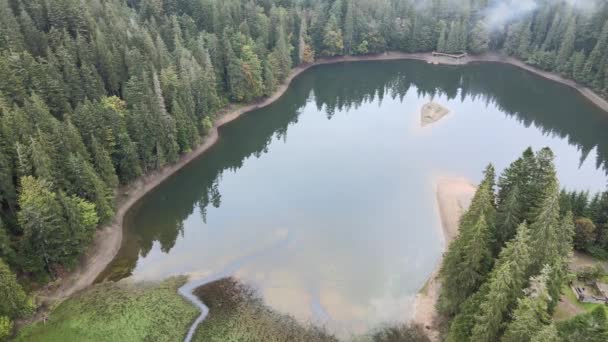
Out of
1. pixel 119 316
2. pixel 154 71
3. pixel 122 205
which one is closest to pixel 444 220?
pixel 119 316

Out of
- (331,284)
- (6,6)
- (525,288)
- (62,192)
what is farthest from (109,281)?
(6,6)

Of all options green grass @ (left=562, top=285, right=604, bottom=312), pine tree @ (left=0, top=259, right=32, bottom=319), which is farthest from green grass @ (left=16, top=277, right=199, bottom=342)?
green grass @ (left=562, top=285, right=604, bottom=312)

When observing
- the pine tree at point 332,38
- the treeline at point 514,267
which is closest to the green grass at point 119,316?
the treeline at point 514,267

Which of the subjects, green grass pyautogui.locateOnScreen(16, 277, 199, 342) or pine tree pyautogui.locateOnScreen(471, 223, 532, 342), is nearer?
pine tree pyautogui.locateOnScreen(471, 223, 532, 342)

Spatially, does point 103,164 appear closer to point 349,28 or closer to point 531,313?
point 531,313

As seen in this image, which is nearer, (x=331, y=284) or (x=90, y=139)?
(x=331, y=284)

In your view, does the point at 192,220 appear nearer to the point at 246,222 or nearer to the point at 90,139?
the point at 246,222

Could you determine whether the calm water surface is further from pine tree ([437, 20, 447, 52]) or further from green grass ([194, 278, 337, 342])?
pine tree ([437, 20, 447, 52])
